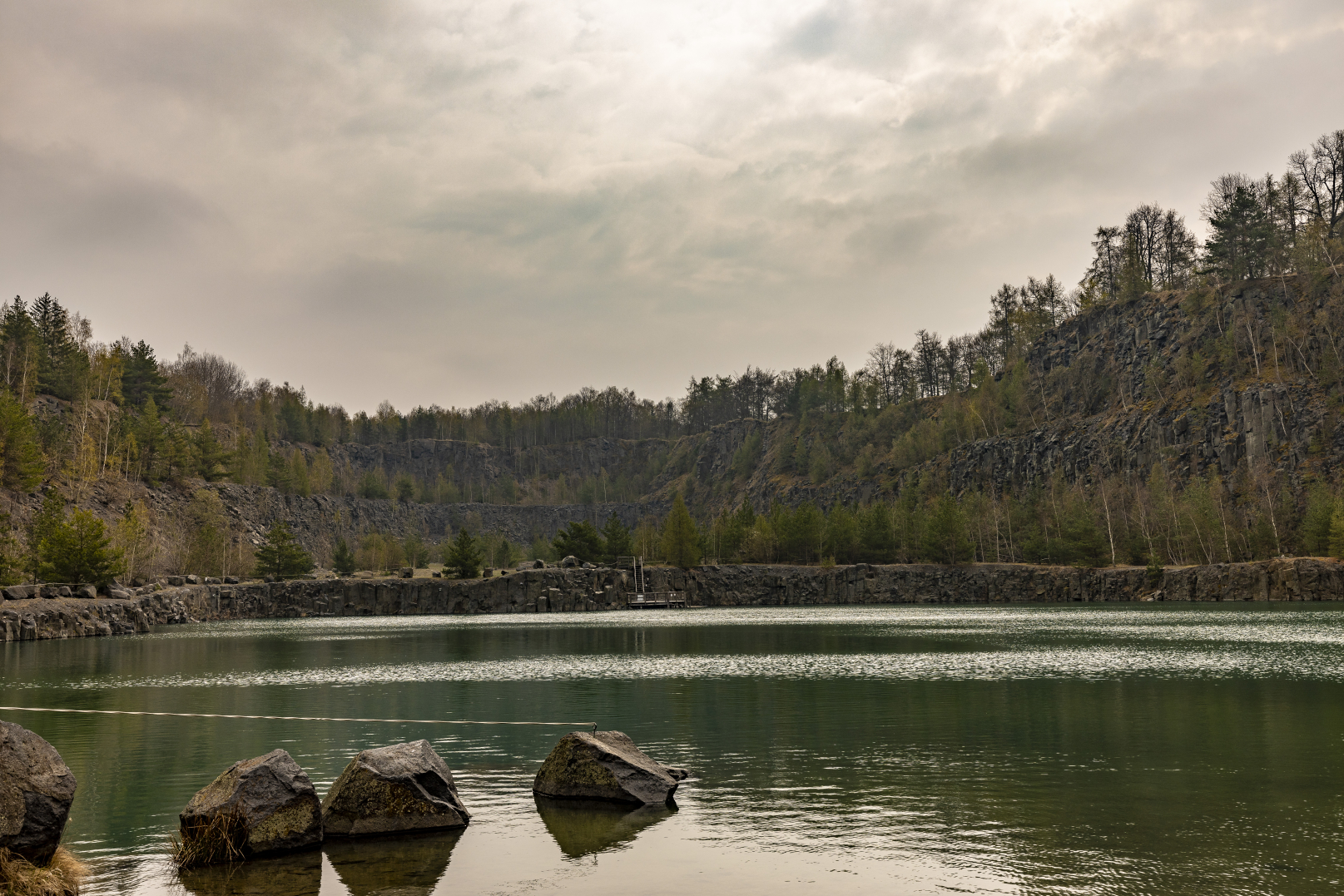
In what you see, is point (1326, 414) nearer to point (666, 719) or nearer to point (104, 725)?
point (666, 719)

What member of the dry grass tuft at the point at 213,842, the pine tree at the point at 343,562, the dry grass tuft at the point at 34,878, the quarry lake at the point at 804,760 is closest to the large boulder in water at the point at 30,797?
the dry grass tuft at the point at 34,878

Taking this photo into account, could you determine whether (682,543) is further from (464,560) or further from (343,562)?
(343,562)

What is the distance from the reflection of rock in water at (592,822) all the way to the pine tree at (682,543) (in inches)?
4988

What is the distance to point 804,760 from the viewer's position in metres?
21.5

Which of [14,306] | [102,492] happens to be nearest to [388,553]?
[102,492]

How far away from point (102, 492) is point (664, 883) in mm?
130720

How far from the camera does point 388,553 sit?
16725 centimetres

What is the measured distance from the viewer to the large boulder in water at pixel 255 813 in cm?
1485

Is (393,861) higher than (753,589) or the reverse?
higher

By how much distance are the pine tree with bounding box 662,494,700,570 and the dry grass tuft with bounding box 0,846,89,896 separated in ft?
434

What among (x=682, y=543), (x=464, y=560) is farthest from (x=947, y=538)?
(x=464, y=560)

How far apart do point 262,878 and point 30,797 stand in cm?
330

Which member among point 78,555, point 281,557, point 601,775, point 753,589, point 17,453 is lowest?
point 753,589

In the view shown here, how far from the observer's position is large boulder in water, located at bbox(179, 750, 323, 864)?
14.9m
